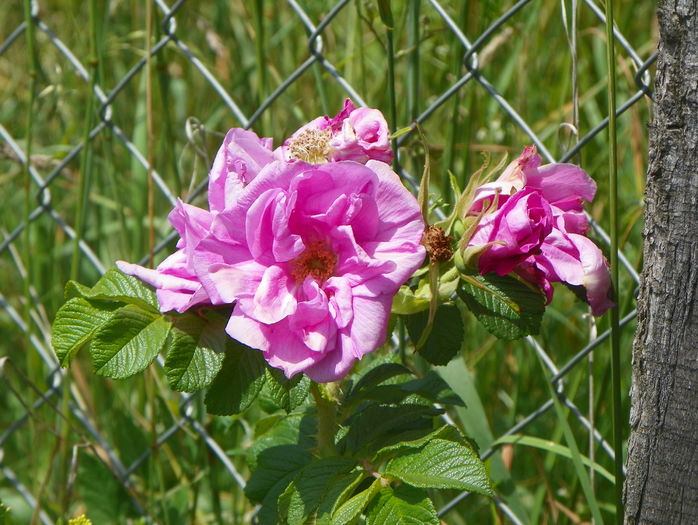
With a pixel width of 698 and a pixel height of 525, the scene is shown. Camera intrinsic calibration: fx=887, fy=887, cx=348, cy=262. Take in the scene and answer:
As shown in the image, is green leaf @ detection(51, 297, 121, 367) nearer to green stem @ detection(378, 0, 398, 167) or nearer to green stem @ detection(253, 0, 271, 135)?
green stem @ detection(378, 0, 398, 167)

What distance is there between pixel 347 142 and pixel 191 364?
9.0 inches

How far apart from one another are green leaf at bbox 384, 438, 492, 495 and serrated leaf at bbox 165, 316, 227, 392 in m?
0.17

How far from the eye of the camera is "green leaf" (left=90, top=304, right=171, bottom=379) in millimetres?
759

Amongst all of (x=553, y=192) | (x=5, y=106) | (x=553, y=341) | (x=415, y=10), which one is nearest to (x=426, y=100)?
(x=553, y=341)

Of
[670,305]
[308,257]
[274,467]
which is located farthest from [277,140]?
[670,305]

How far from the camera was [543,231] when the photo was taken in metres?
0.67

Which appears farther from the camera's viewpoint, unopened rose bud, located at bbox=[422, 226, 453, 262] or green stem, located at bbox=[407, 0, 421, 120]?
green stem, located at bbox=[407, 0, 421, 120]

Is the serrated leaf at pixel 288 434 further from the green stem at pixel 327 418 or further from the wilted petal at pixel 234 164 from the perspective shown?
the wilted petal at pixel 234 164

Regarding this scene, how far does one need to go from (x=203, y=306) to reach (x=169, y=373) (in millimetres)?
62

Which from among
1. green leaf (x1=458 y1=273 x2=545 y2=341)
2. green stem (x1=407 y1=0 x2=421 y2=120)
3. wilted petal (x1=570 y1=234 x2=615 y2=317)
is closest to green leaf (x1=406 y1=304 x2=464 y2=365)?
green leaf (x1=458 y1=273 x2=545 y2=341)

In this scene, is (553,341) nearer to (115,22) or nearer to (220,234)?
(220,234)

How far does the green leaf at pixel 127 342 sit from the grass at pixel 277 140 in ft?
0.81

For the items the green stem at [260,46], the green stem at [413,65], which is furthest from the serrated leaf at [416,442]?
the green stem at [260,46]

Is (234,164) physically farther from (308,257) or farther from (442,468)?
(442,468)
